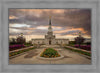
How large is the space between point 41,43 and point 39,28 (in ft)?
3.86

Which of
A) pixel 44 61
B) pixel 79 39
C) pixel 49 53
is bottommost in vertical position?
pixel 44 61

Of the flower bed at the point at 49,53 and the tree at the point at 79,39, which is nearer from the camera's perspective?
the flower bed at the point at 49,53

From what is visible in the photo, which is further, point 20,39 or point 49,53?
point 20,39

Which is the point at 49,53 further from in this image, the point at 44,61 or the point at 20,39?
the point at 20,39

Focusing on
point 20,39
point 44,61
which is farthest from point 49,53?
point 20,39

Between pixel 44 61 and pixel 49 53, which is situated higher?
pixel 49 53

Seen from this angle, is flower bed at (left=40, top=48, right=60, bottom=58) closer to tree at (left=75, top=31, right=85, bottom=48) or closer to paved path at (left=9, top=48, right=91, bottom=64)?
paved path at (left=9, top=48, right=91, bottom=64)

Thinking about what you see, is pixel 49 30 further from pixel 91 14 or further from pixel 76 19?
pixel 91 14

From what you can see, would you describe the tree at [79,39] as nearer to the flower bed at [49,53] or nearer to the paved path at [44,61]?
the paved path at [44,61]

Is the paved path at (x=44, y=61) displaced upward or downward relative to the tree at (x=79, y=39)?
downward

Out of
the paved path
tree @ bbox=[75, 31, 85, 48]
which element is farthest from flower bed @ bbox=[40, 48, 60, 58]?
tree @ bbox=[75, 31, 85, 48]

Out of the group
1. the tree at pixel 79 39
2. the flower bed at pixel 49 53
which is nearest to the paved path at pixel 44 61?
the flower bed at pixel 49 53
